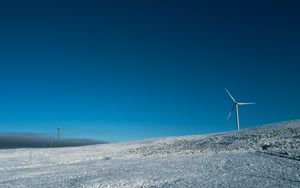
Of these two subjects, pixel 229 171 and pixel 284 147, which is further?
pixel 284 147

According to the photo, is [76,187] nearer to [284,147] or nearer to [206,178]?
[206,178]

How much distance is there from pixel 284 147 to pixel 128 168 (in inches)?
329

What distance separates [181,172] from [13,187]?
6.36 m

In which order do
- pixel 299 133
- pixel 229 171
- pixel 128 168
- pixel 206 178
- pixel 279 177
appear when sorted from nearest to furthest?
pixel 279 177, pixel 206 178, pixel 229 171, pixel 128 168, pixel 299 133

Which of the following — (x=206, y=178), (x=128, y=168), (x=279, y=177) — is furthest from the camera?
(x=128, y=168)

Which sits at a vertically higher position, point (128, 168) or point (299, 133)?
point (299, 133)

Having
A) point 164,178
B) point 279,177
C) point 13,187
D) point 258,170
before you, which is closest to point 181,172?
point 164,178

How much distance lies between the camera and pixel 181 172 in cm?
1447

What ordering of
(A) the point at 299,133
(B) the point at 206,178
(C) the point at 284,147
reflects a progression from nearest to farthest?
(B) the point at 206,178 < (C) the point at 284,147 < (A) the point at 299,133

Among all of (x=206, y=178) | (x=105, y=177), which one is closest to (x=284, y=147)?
(x=206, y=178)

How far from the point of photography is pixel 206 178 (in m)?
12.8

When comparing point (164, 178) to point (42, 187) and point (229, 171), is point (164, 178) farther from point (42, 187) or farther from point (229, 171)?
point (42, 187)

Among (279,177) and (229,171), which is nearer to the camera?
(279,177)

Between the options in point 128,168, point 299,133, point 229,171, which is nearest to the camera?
point 229,171
